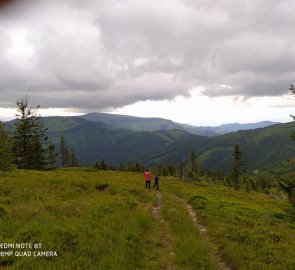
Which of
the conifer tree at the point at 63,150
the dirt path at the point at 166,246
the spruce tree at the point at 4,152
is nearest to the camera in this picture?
the dirt path at the point at 166,246

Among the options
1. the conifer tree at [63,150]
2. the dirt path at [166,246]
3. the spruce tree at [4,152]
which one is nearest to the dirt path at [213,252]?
the dirt path at [166,246]

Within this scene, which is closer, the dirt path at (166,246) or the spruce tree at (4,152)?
the dirt path at (166,246)

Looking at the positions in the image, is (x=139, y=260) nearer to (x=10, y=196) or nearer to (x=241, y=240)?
(x=241, y=240)

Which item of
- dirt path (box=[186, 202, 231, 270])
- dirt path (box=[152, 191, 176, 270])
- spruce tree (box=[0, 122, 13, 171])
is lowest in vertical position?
dirt path (box=[186, 202, 231, 270])

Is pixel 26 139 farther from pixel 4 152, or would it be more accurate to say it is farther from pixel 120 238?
pixel 120 238

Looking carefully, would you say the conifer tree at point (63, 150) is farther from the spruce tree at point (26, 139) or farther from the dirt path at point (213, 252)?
the dirt path at point (213, 252)

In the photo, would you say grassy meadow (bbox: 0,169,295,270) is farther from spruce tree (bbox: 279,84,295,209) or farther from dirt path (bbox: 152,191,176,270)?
spruce tree (bbox: 279,84,295,209)

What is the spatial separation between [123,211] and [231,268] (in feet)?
30.4

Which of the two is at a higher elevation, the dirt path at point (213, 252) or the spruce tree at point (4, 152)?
the spruce tree at point (4, 152)

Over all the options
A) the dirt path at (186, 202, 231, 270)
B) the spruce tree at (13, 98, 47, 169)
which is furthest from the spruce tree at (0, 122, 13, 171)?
the dirt path at (186, 202, 231, 270)

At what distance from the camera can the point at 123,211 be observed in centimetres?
2273

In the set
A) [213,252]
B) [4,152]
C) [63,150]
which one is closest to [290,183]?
[213,252]

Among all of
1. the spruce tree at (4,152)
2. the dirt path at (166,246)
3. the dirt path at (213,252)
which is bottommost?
the dirt path at (213,252)

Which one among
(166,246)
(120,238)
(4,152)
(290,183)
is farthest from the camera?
(4,152)
